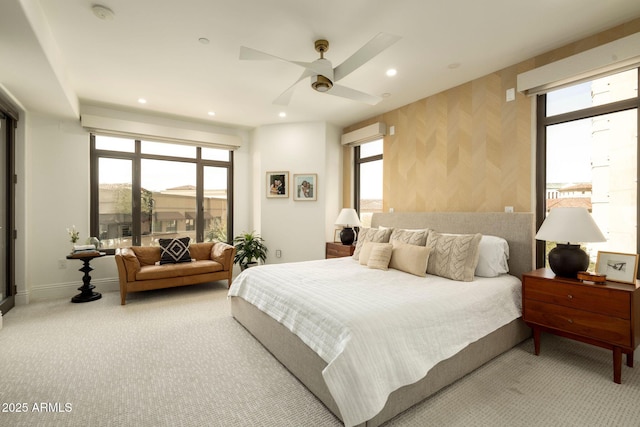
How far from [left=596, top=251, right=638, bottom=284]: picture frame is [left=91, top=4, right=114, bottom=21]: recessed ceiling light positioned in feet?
14.8

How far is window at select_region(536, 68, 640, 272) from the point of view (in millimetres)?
2559

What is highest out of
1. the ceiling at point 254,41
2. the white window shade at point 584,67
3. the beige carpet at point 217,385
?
the ceiling at point 254,41

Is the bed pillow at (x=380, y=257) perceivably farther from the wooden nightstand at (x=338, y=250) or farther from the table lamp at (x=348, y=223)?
the table lamp at (x=348, y=223)

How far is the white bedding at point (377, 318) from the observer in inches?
61.1

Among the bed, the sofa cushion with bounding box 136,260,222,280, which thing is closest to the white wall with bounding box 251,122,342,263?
the sofa cushion with bounding box 136,260,222,280

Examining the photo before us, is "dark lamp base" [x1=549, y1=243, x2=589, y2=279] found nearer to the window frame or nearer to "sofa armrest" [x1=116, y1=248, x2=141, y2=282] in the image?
the window frame

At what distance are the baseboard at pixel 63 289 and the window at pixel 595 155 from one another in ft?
19.4

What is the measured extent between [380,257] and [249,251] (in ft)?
9.37

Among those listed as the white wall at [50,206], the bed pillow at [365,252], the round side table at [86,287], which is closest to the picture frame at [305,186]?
the bed pillow at [365,252]

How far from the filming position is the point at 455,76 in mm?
3410

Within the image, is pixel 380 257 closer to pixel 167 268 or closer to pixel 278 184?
pixel 278 184

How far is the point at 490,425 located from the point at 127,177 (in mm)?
5613

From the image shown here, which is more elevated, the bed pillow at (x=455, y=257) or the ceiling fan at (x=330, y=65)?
the ceiling fan at (x=330, y=65)

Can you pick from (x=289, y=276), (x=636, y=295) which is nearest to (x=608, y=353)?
(x=636, y=295)
